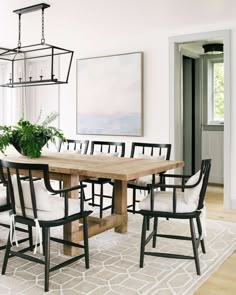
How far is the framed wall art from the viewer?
19.1 feet

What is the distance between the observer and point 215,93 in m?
7.04

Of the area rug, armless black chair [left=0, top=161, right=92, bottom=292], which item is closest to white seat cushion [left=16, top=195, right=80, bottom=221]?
armless black chair [left=0, top=161, right=92, bottom=292]

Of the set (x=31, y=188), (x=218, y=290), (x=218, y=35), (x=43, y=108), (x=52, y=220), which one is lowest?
(x=218, y=290)

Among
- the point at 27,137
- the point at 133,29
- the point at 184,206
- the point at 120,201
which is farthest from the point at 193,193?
the point at 133,29

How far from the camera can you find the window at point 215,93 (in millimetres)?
6980

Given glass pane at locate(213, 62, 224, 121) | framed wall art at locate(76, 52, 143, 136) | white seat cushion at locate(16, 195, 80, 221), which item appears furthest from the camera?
glass pane at locate(213, 62, 224, 121)

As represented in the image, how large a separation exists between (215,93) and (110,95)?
216 centimetres

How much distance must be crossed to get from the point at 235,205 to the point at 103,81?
2.84 m

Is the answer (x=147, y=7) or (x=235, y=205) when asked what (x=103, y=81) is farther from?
(x=235, y=205)

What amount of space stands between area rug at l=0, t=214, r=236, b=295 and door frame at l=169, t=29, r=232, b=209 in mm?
1487

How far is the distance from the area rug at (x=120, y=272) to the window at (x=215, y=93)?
3676 millimetres

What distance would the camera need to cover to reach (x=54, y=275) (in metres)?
2.84

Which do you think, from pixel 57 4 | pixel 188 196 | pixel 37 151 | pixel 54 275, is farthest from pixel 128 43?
pixel 54 275

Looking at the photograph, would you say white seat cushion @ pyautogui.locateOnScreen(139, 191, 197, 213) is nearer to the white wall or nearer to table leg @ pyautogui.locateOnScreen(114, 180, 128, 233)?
table leg @ pyautogui.locateOnScreen(114, 180, 128, 233)
